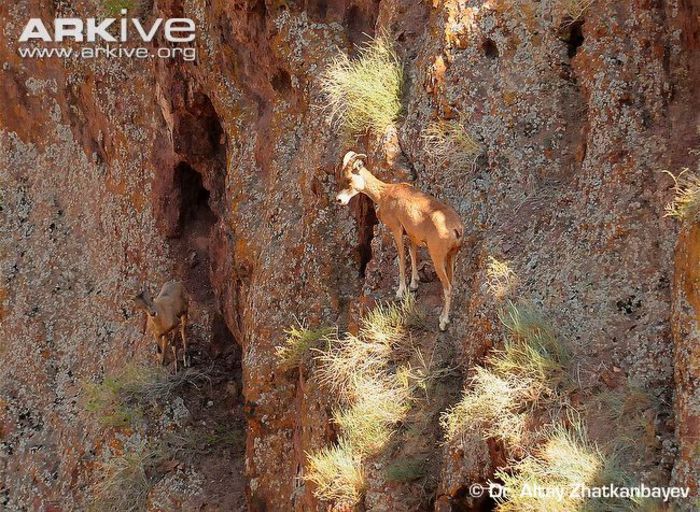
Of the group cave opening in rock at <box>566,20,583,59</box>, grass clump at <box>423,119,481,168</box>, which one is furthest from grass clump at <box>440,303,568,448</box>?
cave opening in rock at <box>566,20,583,59</box>

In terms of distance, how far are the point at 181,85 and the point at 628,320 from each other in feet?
26.1

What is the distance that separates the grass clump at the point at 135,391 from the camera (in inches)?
518

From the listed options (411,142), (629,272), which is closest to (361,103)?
(411,142)

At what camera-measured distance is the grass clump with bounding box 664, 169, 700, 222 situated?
6.82 meters

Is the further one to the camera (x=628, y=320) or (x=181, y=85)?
(x=181, y=85)

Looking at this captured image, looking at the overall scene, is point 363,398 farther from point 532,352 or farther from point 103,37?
point 103,37

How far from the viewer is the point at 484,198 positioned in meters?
9.15

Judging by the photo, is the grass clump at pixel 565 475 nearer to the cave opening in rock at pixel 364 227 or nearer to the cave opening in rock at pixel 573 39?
the cave opening in rock at pixel 573 39

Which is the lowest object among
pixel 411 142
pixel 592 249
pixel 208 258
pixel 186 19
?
pixel 208 258

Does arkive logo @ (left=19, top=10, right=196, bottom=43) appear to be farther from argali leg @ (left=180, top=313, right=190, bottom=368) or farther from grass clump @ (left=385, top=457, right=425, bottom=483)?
grass clump @ (left=385, top=457, right=425, bottom=483)

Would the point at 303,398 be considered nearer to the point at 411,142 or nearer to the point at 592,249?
the point at 411,142

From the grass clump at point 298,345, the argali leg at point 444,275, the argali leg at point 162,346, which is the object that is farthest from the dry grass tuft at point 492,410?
the argali leg at point 162,346

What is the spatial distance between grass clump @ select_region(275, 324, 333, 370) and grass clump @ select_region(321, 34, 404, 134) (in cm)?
197

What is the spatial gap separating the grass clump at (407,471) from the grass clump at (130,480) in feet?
16.3
